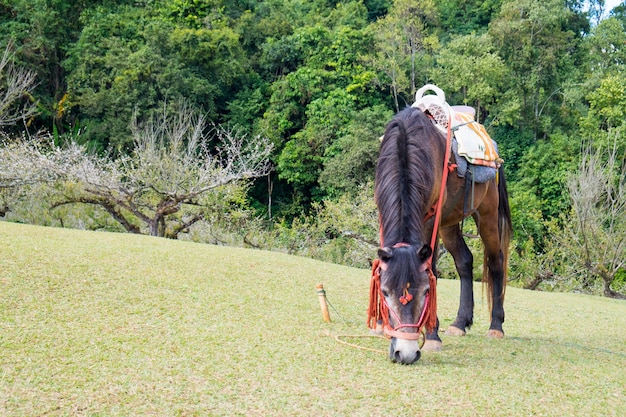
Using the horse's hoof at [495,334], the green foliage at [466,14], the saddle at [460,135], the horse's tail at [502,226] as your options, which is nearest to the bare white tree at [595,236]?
the horse's tail at [502,226]

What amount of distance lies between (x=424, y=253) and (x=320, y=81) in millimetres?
24260

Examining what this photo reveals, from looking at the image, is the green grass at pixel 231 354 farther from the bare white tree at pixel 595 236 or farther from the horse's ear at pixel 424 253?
the bare white tree at pixel 595 236

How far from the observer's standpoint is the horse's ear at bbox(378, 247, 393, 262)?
12.2 feet

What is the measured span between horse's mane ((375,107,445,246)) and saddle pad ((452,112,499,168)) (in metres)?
0.41

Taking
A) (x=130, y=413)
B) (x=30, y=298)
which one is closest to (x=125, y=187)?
(x=30, y=298)

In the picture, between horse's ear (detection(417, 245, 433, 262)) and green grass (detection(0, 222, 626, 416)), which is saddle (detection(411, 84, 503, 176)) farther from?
green grass (detection(0, 222, 626, 416))

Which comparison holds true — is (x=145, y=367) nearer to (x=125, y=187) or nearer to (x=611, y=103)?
(x=125, y=187)

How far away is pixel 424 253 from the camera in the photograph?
3738mm

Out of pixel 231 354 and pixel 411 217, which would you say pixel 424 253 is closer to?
pixel 411 217

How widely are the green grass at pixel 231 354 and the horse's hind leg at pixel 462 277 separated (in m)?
0.22

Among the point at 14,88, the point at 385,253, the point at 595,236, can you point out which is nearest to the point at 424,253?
the point at 385,253

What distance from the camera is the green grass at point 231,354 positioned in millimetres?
3422

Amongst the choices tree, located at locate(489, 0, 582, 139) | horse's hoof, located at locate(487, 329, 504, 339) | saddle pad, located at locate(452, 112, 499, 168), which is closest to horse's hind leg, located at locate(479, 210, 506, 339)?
horse's hoof, located at locate(487, 329, 504, 339)

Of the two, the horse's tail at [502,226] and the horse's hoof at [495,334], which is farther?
the horse's tail at [502,226]
